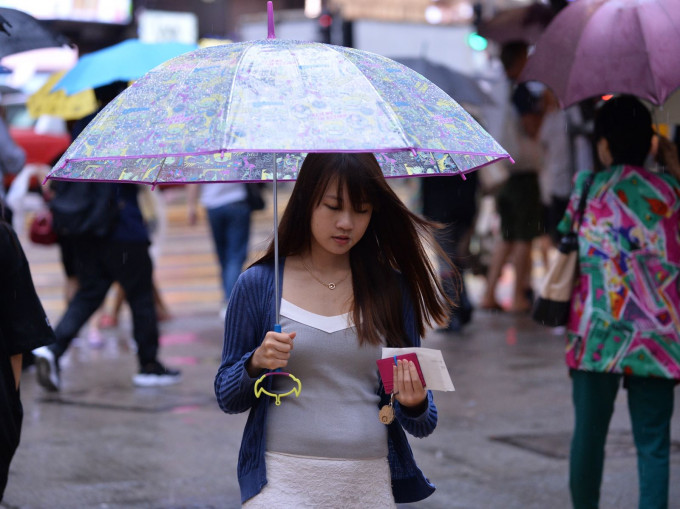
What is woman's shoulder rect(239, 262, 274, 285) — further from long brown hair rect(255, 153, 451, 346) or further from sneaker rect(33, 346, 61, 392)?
sneaker rect(33, 346, 61, 392)

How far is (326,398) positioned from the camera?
10.3ft

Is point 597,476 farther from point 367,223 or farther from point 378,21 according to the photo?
point 378,21

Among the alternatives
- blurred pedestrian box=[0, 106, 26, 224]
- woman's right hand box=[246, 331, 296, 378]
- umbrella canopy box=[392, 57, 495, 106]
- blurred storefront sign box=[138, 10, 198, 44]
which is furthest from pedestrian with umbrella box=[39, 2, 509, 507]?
blurred storefront sign box=[138, 10, 198, 44]

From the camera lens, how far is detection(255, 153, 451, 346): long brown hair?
10.4 feet

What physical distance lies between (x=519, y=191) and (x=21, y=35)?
290 inches

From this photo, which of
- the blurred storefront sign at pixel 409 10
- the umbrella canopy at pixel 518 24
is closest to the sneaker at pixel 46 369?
the umbrella canopy at pixel 518 24

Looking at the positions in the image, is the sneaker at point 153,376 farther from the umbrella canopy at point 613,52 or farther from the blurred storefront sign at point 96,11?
the blurred storefront sign at point 96,11

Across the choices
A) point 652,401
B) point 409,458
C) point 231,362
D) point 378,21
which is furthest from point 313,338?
point 378,21

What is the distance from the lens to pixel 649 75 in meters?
4.54

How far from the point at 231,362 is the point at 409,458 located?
601 mm

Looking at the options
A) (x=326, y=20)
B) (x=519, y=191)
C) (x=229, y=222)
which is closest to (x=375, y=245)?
(x=229, y=222)

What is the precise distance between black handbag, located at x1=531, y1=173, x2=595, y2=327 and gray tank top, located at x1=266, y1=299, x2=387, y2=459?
181cm

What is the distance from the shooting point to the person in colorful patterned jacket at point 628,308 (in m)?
4.66

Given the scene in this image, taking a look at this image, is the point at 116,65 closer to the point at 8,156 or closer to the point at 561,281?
the point at 8,156
